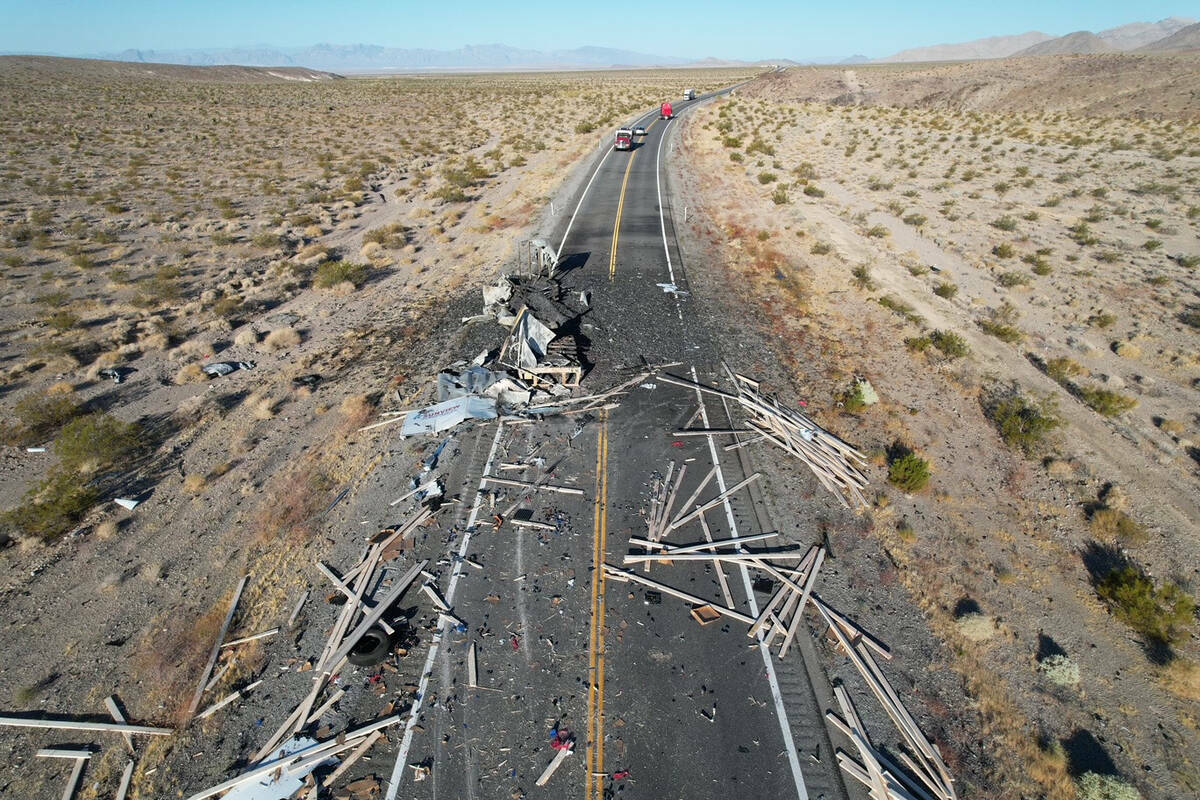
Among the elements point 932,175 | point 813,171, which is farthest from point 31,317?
point 932,175

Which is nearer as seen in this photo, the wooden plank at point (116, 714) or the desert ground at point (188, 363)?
the wooden plank at point (116, 714)

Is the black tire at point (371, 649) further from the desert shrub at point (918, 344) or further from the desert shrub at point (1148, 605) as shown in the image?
the desert shrub at point (918, 344)

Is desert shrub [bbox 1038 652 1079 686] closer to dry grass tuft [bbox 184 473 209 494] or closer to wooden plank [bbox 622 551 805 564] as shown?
wooden plank [bbox 622 551 805 564]

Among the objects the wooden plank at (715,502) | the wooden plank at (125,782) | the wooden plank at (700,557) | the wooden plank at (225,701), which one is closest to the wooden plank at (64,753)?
the wooden plank at (125,782)

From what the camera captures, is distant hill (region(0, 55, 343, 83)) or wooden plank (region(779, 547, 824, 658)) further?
distant hill (region(0, 55, 343, 83))

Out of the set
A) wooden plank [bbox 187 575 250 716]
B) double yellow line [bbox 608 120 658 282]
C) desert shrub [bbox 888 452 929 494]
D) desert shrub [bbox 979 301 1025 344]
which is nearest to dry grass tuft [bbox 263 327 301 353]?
wooden plank [bbox 187 575 250 716]

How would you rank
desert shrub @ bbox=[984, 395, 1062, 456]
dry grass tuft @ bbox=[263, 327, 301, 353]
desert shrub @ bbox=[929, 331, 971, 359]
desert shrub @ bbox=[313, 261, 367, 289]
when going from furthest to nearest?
1. desert shrub @ bbox=[313, 261, 367, 289]
2. dry grass tuft @ bbox=[263, 327, 301, 353]
3. desert shrub @ bbox=[929, 331, 971, 359]
4. desert shrub @ bbox=[984, 395, 1062, 456]
